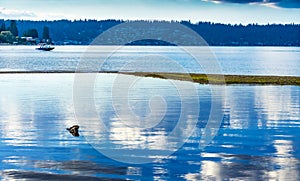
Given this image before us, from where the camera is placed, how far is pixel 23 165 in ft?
87.9

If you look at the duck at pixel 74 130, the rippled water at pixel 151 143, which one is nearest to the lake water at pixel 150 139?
the rippled water at pixel 151 143

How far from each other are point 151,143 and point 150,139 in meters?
1.35

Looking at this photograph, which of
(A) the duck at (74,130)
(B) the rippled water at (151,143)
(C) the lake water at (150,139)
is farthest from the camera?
(A) the duck at (74,130)

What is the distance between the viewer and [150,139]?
34125 mm

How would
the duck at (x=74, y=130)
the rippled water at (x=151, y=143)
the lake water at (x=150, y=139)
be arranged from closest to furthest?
the rippled water at (x=151, y=143) → the lake water at (x=150, y=139) → the duck at (x=74, y=130)

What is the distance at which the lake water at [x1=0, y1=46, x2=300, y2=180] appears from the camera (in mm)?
25734

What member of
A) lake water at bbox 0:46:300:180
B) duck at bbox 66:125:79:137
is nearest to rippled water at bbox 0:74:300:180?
lake water at bbox 0:46:300:180

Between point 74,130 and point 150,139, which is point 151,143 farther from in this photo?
point 74,130

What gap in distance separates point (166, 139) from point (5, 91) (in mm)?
36269

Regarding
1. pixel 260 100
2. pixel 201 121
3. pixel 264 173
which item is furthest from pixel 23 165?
pixel 260 100

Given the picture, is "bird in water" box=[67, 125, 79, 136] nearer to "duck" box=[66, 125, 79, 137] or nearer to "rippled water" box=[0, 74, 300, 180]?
"duck" box=[66, 125, 79, 137]

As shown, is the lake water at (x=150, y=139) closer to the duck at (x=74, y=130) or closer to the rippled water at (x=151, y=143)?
the rippled water at (x=151, y=143)

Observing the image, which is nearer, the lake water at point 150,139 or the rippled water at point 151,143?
the rippled water at point 151,143

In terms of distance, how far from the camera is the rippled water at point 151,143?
25500mm
